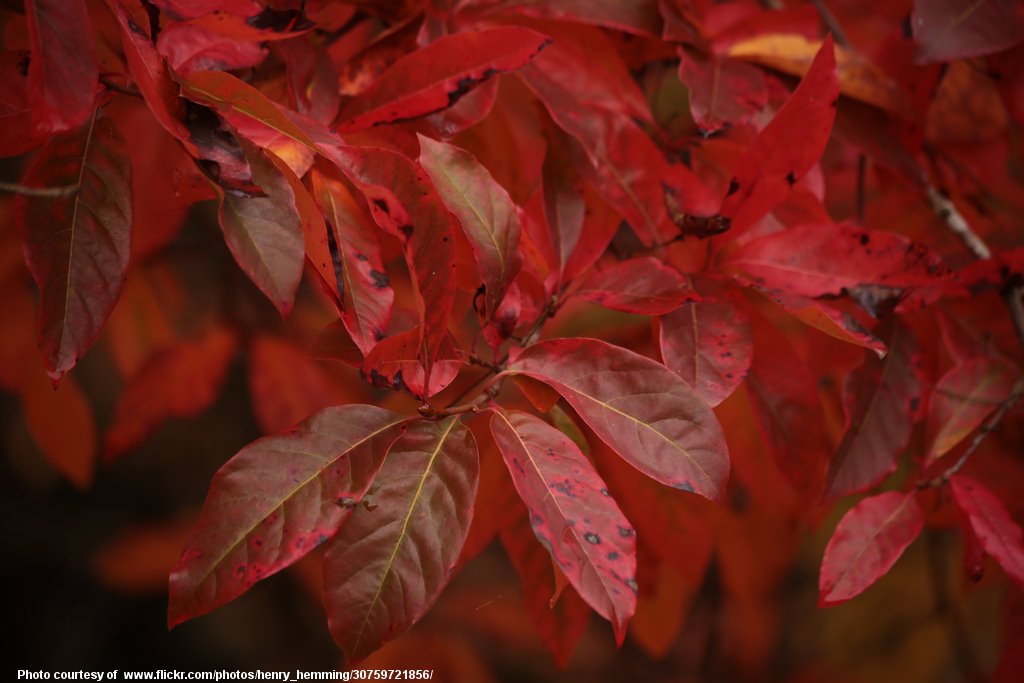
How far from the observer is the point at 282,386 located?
0.98 metres

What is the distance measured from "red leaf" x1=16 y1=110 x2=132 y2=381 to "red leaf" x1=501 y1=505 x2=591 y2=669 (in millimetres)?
371

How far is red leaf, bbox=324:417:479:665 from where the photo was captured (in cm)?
46

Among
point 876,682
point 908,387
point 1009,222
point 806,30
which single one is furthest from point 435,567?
point 876,682

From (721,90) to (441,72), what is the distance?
0.27 m

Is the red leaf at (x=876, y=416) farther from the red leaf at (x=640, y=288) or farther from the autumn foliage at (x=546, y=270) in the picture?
the red leaf at (x=640, y=288)

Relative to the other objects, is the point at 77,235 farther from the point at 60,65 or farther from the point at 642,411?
the point at 642,411

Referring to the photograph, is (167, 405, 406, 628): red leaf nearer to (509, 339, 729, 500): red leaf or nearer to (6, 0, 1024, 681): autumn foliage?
(6, 0, 1024, 681): autumn foliage

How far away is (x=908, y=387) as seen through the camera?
2.27 ft

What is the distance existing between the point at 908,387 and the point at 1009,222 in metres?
0.36

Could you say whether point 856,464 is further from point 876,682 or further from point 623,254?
point 876,682

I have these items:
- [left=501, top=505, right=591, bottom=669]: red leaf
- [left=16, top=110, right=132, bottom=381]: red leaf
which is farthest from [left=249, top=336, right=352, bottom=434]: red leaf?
[left=16, top=110, right=132, bottom=381]: red leaf

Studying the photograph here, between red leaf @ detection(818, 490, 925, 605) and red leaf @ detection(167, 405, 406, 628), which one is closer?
red leaf @ detection(167, 405, 406, 628)

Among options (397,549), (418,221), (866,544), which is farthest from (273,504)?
(866,544)

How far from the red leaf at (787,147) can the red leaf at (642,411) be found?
0.16 meters
